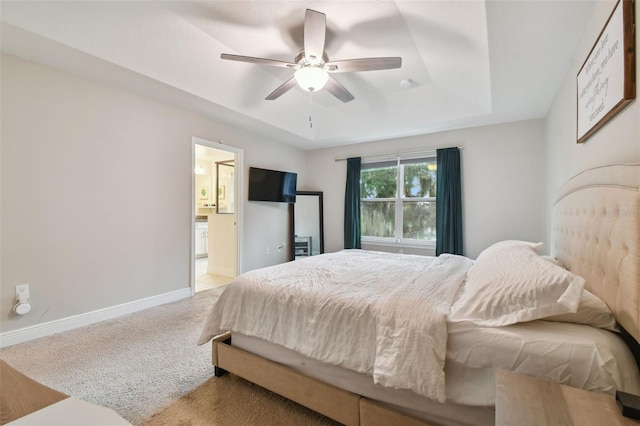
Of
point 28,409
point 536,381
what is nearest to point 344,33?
point 536,381

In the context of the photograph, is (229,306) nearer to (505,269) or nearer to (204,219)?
(505,269)

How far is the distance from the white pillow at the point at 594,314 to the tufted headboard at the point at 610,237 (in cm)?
3

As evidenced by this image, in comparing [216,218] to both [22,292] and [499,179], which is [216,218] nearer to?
[22,292]

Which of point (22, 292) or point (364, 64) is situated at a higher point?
point (364, 64)

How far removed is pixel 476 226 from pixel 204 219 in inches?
235

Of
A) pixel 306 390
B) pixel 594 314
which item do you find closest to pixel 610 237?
pixel 594 314

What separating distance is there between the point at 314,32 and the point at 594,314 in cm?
238

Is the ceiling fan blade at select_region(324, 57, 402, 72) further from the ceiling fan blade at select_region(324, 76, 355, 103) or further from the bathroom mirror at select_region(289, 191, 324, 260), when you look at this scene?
the bathroom mirror at select_region(289, 191, 324, 260)

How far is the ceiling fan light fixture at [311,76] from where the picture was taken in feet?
7.58

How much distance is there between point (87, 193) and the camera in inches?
109

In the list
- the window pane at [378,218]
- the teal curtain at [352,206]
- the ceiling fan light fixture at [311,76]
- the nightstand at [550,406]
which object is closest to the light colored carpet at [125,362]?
the nightstand at [550,406]

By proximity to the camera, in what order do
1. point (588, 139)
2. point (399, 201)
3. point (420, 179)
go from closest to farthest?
point (588, 139) → point (420, 179) → point (399, 201)

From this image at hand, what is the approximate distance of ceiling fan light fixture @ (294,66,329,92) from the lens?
7.58 feet

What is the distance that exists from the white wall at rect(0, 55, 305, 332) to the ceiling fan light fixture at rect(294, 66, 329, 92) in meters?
2.07
